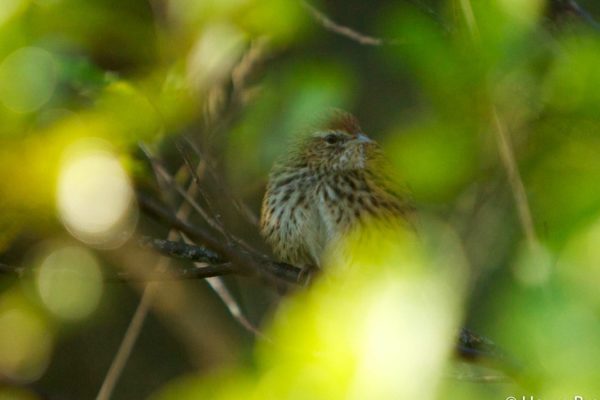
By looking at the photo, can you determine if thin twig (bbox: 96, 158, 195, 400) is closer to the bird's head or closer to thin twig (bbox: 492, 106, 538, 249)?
the bird's head

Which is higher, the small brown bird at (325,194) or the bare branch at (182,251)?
the bare branch at (182,251)

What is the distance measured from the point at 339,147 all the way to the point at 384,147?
6.99ft

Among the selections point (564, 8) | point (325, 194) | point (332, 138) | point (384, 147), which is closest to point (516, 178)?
point (384, 147)

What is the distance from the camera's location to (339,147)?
4461 mm

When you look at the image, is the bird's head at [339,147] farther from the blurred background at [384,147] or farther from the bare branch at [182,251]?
the bare branch at [182,251]

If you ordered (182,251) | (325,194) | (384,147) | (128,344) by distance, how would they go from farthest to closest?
1. (325,194)
2. (128,344)
3. (182,251)
4. (384,147)

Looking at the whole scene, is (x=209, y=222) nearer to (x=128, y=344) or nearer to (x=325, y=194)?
(x=128, y=344)

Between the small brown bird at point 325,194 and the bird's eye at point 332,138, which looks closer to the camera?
the small brown bird at point 325,194

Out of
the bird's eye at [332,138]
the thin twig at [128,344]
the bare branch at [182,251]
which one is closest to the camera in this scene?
the bare branch at [182,251]

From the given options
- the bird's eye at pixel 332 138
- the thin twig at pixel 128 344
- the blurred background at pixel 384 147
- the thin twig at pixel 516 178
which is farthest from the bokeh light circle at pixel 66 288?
the bird's eye at pixel 332 138

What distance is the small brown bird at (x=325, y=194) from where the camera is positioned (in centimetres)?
414

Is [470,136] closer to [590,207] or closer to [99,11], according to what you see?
[590,207]

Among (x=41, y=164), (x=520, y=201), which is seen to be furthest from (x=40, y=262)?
(x=520, y=201)

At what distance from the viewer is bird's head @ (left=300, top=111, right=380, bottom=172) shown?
4.39 meters
